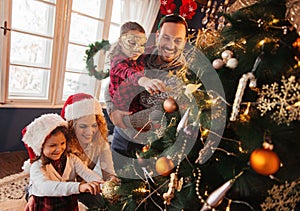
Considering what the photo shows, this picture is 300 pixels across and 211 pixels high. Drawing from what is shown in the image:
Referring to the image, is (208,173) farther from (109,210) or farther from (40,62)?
(40,62)

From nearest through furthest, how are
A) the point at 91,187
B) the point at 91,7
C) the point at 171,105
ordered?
1. the point at 171,105
2. the point at 91,187
3. the point at 91,7

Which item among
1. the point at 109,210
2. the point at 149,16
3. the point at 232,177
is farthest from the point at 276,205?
the point at 149,16

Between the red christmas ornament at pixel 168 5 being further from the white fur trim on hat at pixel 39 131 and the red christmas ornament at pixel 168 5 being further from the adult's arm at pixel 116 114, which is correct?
the white fur trim on hat at pixel 39 131

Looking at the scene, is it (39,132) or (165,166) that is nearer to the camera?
(165,166)

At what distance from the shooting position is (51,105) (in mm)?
2420

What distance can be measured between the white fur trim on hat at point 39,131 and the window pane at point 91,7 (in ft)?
5.19

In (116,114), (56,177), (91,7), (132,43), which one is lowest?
(56,177)

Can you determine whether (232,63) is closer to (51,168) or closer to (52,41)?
(51,168)

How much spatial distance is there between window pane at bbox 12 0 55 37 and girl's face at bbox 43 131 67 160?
55.5 inches

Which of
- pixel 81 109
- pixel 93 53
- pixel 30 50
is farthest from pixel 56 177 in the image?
pixel 30 50

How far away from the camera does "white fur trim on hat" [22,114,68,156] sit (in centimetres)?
107

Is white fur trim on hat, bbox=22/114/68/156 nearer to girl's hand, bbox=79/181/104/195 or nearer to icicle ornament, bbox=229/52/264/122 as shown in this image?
girl's hand, bbox=79/181/104/195

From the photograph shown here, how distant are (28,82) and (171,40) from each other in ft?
5.61

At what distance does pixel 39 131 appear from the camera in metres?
1.08
